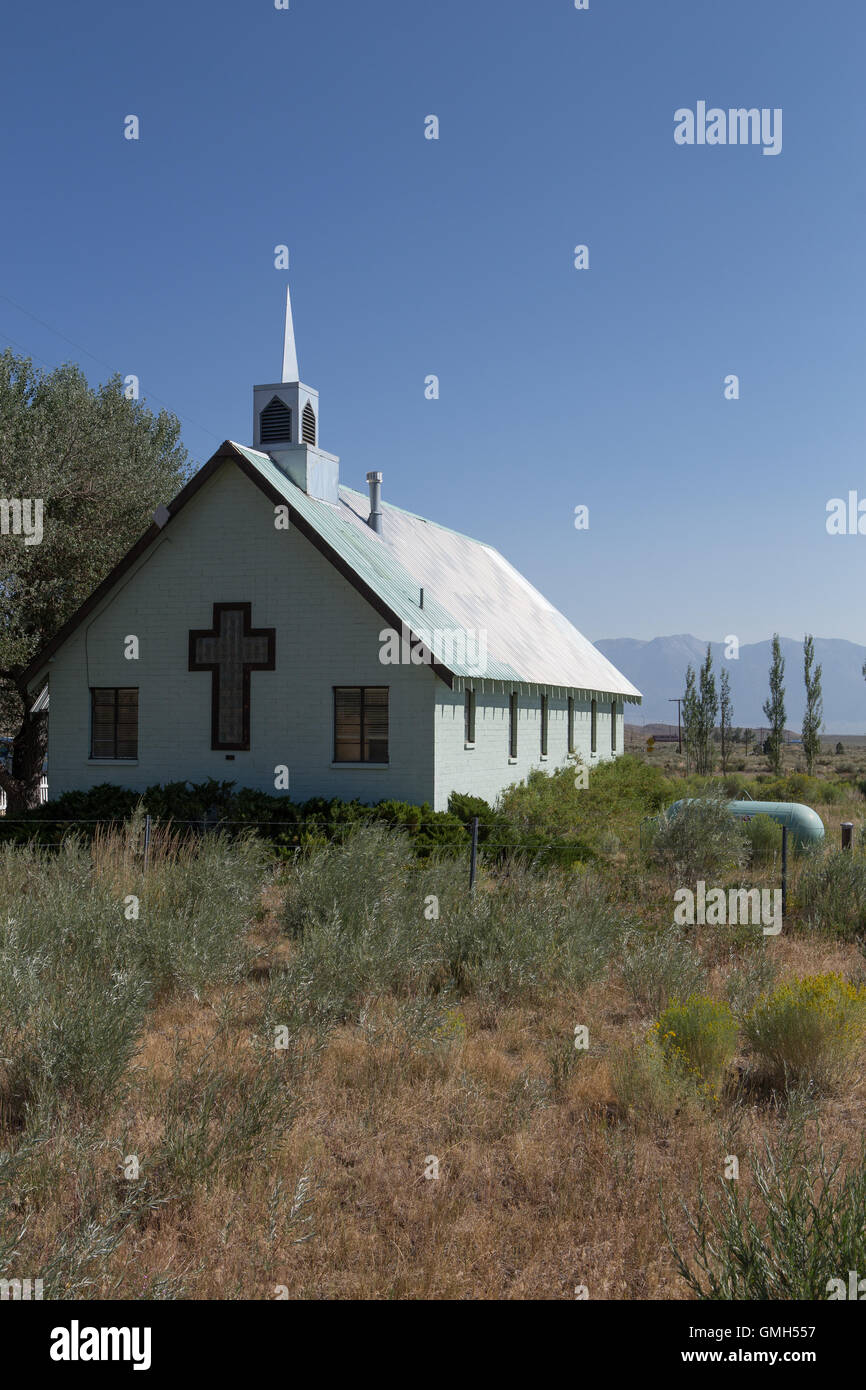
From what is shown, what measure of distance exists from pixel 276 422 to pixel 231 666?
19.8 ft

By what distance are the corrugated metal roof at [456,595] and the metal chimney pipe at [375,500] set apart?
0.23 metres

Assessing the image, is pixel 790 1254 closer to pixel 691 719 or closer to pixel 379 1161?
pixel 379 1161

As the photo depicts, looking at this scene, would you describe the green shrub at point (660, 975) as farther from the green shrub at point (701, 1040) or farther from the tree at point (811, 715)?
the tree at point (811, 715)

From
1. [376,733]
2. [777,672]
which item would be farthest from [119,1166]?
[777,672]

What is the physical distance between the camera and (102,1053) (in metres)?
6.80

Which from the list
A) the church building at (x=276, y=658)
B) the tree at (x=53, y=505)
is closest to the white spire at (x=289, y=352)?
the church building at (x=276, y=658)

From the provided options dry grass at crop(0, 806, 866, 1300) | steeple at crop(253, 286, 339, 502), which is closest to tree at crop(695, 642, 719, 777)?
steeple at crop(253, 286, 339, 502)

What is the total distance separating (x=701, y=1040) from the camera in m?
7.86

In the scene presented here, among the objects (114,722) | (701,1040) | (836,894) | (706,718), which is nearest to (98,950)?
(701,1040)

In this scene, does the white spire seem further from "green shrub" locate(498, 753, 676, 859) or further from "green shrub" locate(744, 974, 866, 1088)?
"green shrub" locate(744, 974, 866, 1088)

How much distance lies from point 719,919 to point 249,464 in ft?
42.5

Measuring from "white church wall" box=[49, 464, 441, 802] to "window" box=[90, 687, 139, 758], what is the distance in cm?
21

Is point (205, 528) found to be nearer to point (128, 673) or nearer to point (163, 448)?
point (128, 673)

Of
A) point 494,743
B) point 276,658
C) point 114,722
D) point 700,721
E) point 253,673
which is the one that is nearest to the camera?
point 276,658
